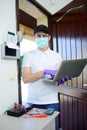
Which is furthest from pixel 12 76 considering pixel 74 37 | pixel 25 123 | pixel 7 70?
pixel 74 37

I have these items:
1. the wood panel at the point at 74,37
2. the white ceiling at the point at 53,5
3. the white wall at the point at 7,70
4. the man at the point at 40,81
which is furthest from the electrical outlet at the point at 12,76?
the white ceiling at the point at 53,5

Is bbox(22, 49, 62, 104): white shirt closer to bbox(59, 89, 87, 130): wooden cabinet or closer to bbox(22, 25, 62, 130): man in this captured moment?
bbox(22, 25, 62, 130): man

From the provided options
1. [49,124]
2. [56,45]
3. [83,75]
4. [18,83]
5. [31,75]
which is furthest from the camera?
[56,45]

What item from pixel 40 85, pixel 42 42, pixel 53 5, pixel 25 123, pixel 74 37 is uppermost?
pixel 53 5

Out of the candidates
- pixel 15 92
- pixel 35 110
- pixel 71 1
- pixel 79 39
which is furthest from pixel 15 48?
pixel 71 1

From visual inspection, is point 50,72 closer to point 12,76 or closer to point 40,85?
point 40,85

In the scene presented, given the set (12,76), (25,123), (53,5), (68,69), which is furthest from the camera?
(53,5)

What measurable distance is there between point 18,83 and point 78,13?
126 centimetres

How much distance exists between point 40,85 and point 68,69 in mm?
342

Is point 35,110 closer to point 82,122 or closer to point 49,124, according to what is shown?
point 49,124

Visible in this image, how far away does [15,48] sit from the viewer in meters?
1.82

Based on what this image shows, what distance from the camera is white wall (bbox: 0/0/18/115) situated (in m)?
1.71

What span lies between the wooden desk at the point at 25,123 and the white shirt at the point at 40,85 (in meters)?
0.23

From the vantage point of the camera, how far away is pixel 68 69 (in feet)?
5.22
